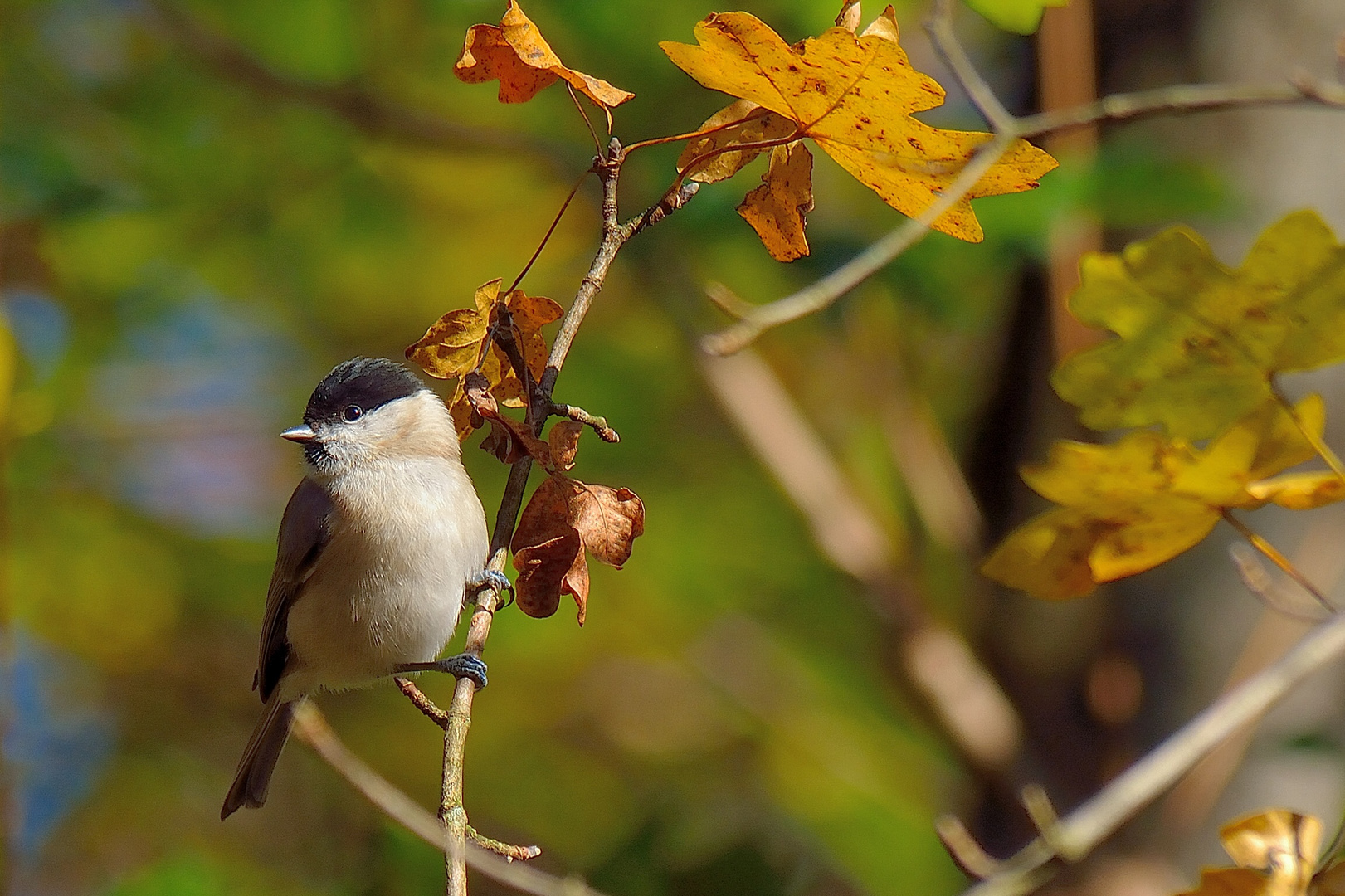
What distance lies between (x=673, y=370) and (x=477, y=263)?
0.64 m

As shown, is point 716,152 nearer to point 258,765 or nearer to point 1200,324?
point 1200,324

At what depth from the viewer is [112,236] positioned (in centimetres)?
304

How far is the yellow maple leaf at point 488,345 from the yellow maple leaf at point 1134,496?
0.50 meters

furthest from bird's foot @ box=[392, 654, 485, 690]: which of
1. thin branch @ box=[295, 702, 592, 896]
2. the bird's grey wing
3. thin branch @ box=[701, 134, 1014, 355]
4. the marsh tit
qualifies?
thin branch @ box=[701, 134, 1014, 355]

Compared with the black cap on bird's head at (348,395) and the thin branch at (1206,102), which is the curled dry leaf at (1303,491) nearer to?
the thin branch at (1206,102)

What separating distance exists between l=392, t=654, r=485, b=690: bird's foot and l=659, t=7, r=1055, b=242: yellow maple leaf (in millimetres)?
586

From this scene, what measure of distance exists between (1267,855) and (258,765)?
7.44 feet

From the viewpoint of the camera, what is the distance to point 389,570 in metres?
2.27

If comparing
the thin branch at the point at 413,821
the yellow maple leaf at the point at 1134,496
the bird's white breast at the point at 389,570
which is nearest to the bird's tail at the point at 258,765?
the bird's white breast at the point at 389,570

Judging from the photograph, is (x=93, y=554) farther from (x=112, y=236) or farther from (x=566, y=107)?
(x=566, y=107)

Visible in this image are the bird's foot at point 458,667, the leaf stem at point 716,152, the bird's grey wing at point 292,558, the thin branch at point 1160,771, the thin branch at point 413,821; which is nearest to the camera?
the thin branch at point 1160,771

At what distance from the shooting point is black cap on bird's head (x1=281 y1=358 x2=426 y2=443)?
2404 millimetres

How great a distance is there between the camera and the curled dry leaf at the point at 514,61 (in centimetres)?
109

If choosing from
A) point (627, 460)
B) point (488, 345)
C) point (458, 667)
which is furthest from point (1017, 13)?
point (627, 460)
